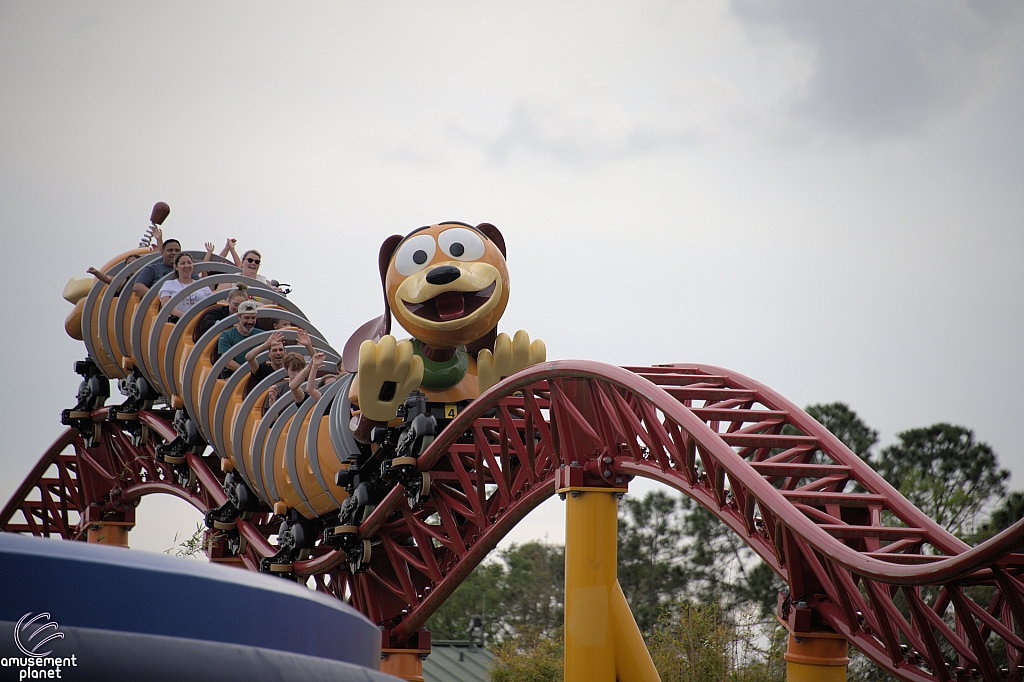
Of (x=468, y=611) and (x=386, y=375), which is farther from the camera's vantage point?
(x=468, y=611)

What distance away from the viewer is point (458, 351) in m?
12.4

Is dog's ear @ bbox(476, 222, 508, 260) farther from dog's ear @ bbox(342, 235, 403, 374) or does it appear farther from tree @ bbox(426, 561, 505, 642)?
tree @ bbox(426, 561, 505, 642)

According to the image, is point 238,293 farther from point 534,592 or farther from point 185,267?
point 534,592

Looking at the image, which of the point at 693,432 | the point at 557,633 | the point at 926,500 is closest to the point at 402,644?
the point at 693,432

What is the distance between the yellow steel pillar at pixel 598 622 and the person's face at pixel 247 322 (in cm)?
548

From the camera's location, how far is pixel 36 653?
331 centimetres

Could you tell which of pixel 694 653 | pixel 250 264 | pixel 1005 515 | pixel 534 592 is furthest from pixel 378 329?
pixel 534 592

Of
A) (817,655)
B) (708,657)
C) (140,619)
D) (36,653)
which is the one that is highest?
(708,657)

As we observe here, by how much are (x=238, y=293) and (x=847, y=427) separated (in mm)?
19170

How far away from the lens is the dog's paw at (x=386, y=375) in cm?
1118

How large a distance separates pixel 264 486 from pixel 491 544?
283 centimetres

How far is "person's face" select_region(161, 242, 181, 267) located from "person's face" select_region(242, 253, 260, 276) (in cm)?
102

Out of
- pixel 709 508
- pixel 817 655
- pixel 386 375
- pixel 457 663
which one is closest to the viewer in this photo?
pixel 817 655

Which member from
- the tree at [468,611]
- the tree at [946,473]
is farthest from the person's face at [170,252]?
the tree at [468,611]
